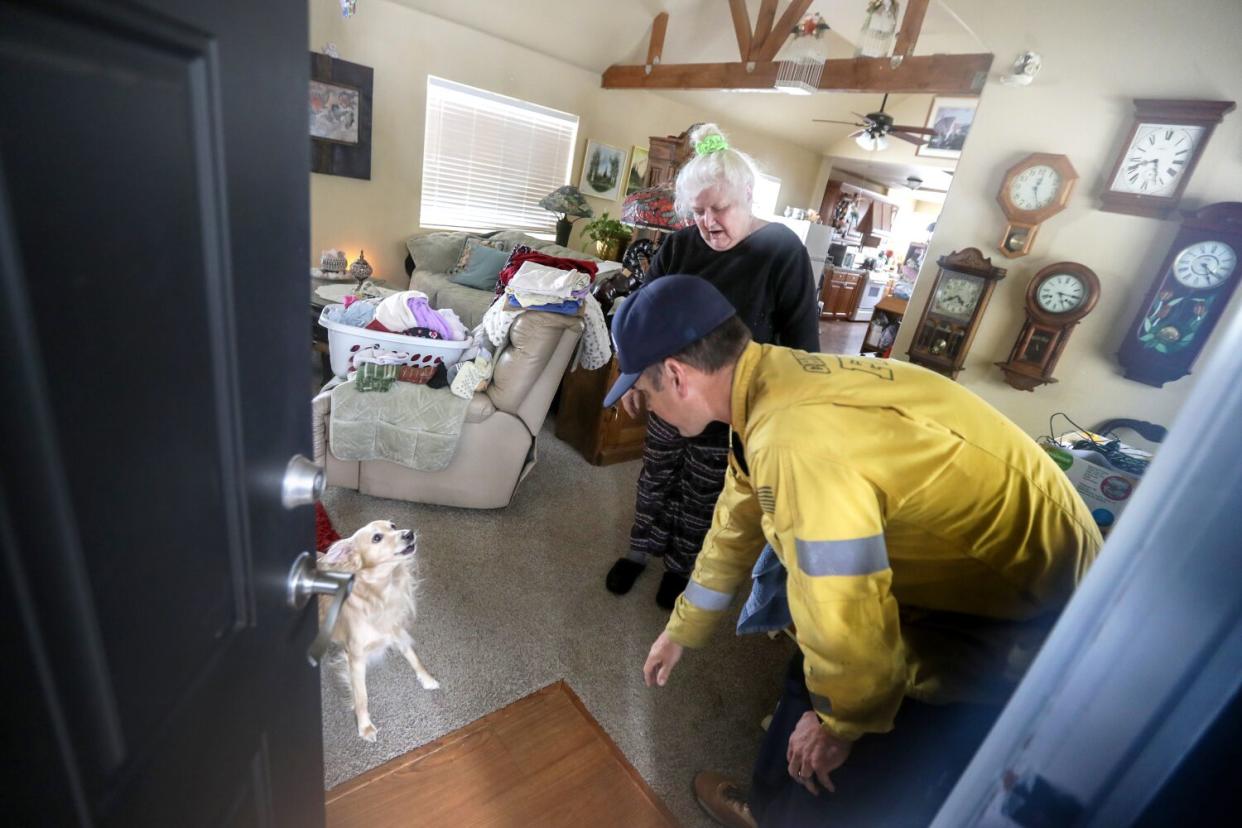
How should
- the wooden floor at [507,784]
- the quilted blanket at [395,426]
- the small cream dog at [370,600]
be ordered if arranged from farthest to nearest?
the quilted blanket at [395,426] → the small cream dog at [370,600] → the wooden floor at [507,784]

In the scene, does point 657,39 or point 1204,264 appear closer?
point 1204,264

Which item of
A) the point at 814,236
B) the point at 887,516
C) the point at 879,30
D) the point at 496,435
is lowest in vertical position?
the point at 496,435

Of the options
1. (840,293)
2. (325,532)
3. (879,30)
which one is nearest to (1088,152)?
(879,30)

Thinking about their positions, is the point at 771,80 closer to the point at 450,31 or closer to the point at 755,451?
the point at 450,31

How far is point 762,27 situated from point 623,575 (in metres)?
Result: 4.01

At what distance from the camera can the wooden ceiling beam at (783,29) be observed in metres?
3.82

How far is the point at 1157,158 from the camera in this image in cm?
233

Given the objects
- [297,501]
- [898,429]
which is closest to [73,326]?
[297,501]

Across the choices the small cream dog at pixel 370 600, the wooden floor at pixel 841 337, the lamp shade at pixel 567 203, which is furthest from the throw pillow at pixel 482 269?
the wooden floor at pixel 841 337

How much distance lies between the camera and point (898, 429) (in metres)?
0.88

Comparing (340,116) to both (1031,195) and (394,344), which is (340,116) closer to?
(394,344)

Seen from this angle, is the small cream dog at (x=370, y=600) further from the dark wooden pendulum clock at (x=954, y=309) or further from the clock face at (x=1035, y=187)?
the clock face at (x=1035, y=187)

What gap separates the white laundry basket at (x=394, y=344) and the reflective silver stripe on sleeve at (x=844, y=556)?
1.77 m

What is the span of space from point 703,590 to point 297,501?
0.84 m
